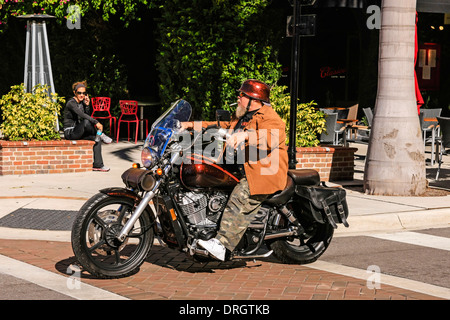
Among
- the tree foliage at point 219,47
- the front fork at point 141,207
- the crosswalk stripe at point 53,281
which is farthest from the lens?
the tree foliage at point 219,47

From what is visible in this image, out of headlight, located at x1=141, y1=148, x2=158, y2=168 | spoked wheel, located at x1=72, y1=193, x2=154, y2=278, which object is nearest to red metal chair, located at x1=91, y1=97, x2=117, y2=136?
spoked wheel, located at x1=72, y1=193, x2=154, y2=278

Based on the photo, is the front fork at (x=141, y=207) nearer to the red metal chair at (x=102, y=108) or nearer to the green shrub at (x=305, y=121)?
the green shrub at (x=305, y=121)

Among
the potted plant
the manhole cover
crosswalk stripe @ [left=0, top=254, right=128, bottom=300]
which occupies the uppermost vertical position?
the potted plant

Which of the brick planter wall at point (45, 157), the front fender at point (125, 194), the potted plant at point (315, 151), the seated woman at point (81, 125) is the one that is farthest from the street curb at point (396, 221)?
the brick planter wall at point (45, 157)

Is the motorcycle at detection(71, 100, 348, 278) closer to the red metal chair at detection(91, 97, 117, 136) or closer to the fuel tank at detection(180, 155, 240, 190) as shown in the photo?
the fuel tank at detection(180, 155, 240, 190)

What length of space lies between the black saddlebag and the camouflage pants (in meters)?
0.60

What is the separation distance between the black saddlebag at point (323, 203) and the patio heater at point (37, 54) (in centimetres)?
911

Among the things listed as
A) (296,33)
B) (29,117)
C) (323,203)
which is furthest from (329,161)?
(323,203)

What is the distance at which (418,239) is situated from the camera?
8508mm

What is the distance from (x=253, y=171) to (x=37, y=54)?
9.84 m

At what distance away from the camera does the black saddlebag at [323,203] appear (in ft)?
22.6

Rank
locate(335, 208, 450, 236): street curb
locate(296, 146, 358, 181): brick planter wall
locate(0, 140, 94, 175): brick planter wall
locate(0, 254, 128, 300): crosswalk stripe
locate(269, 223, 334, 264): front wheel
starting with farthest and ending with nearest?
locate(0, 140, 94, 175): brick planter wall → locate(296, 146, 358, 181): brick planter wall → locate(335, 208, 450, 236): street curb → locate(269, 223, 334, 264): front wheel → locate(0, 254, 128, 300): crosswalk stripe

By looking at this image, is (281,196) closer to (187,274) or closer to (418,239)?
(187,274)

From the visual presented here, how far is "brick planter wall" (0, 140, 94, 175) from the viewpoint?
12055 millimetres
